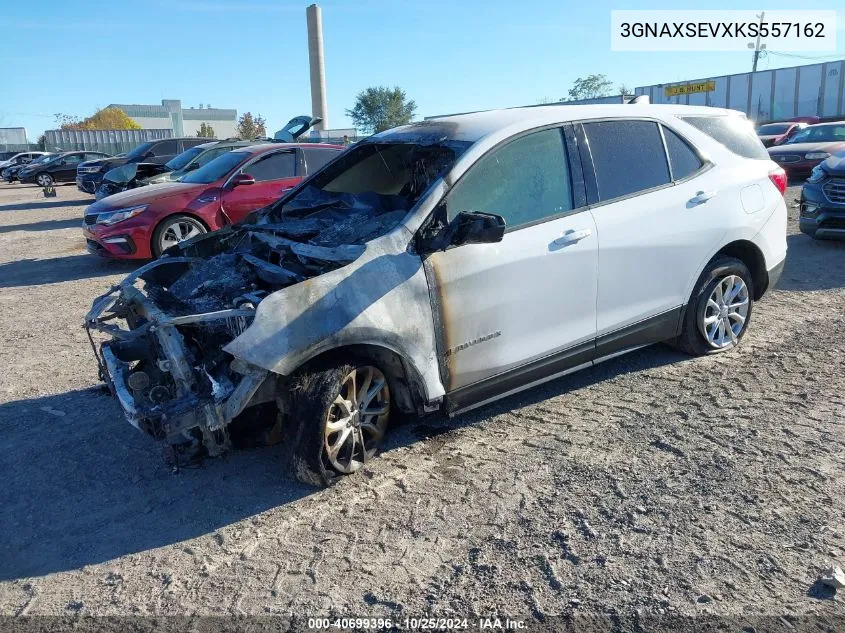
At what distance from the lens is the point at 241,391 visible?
133 inches

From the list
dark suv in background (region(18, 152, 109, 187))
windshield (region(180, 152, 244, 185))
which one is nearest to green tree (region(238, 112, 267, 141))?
dark suv in background (region(18, 152, 109, 187))

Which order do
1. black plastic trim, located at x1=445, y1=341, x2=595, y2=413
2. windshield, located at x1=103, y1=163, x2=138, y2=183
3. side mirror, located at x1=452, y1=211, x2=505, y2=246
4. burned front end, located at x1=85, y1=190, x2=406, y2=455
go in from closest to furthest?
1. burned front end, located at x1=85, y1=190, x2=406, y2=455
2. side mirror, located at x1=452, y1=211, x2=505, y2=246
3. black plastic trim, located at x1=445, y1=341, x2=595, y2=413
4. windshield, located at x1=103, y1=163, x2=138, y2=183

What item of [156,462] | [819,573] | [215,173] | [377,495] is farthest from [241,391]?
[215,173]

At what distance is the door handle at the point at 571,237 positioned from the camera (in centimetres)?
415

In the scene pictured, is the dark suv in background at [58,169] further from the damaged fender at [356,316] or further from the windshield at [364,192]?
the damaged fender at [356,316]

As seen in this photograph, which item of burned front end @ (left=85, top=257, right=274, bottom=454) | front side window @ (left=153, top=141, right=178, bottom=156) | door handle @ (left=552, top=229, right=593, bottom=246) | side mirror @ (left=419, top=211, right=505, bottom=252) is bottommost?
burned front end @ (left=85, top=257, right=274, bottom=454)

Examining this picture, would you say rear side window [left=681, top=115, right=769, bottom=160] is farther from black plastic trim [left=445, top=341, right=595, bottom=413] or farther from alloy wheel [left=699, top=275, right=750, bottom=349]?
black plastic trim [left=445, top=341, right=595, bottom=413]

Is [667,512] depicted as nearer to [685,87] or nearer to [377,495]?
[377,495]

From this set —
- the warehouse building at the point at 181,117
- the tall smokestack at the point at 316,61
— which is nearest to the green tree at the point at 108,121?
the warehouse building at the point at 181,117

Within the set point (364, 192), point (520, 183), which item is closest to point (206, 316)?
point (364, 192)

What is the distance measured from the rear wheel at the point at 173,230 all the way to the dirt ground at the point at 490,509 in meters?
4.52

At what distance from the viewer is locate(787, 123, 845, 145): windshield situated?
16562mm

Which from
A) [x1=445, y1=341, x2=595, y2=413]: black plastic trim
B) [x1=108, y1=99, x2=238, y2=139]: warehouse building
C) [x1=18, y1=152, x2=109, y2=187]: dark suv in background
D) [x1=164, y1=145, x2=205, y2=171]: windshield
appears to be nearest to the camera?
[x1=445, y1=341, x2=595, y2=413]: black plastic trim

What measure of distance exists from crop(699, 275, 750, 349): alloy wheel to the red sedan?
6.39 meters
